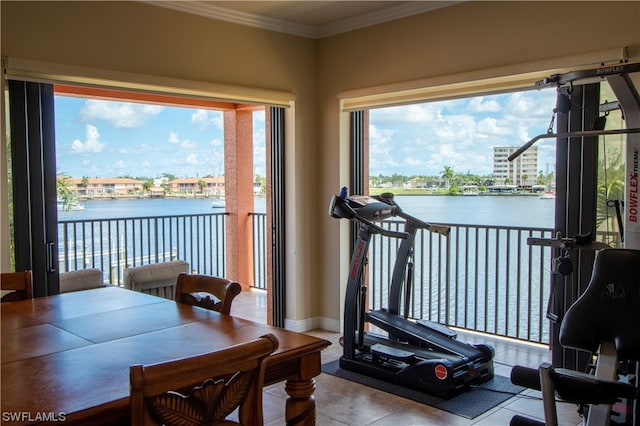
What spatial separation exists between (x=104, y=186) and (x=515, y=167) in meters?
4.31

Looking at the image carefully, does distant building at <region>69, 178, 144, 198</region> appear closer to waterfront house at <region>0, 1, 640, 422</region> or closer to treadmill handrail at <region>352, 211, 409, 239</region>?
waterfront house at <region>0, 1, 640, 422</region>

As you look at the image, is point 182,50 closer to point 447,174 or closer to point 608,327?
point 447,174

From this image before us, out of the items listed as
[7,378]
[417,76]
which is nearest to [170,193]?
[417,76]

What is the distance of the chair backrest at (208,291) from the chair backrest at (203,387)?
35.5 inches

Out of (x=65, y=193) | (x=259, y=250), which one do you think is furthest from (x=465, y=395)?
(x=65, y=193)

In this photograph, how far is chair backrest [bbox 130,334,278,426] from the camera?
1187mm

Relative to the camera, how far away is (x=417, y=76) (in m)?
4.10

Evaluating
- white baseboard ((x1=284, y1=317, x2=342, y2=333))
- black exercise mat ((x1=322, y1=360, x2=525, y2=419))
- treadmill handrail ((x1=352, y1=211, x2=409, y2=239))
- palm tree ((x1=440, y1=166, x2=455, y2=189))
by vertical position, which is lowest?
black exercise mat ((x1=322, y1=360, x2=525, y2=419))

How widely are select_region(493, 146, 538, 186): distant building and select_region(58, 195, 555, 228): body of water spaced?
16cm

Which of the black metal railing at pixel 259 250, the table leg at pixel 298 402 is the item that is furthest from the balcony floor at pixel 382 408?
the black metal railing at pixel 259 250

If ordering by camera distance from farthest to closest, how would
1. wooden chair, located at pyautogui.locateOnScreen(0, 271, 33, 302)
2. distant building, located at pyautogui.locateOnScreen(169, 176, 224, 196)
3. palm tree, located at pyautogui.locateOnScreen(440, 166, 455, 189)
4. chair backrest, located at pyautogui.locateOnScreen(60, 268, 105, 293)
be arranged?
distant building, located at pyautogui.locateOnScreen(169, 176, 224, 196)
palm tree, located at pyautogui.locateOnScreen(440, 166, 455, 189)
chair backrest, located at pyautogui.locateOnScreen(60, 268, 105, 293)
wooden chair, located at pyautogui.locateOnScreen(0, 271, 33, 302)

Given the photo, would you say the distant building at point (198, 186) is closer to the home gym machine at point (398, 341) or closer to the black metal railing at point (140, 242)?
the black metal railing at point (140, 242)

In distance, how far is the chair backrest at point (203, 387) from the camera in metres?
1.19

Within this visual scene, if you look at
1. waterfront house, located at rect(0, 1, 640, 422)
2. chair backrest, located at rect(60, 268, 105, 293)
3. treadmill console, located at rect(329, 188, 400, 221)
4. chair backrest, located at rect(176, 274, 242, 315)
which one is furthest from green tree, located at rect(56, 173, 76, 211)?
chair backrest, located at rect(176, 274, 242, 315)
